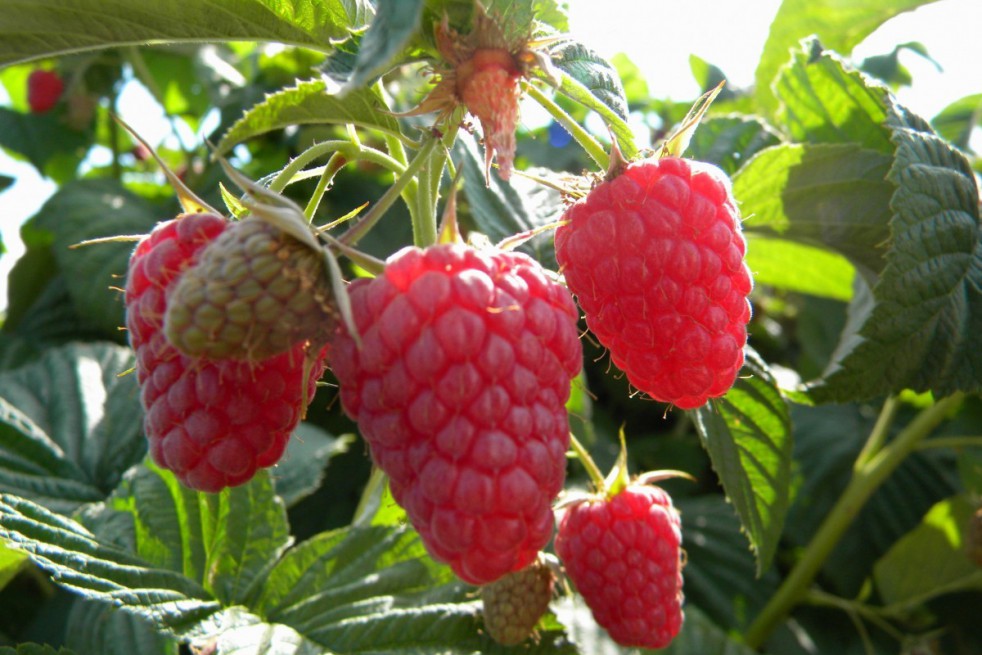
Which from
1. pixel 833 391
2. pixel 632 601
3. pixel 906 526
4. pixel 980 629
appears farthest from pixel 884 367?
pixel 980 629

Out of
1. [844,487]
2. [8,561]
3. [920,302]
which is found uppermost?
[920,302]

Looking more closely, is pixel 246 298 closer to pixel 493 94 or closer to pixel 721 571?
pixel 493 94

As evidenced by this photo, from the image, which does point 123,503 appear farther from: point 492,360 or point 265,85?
point 265,85

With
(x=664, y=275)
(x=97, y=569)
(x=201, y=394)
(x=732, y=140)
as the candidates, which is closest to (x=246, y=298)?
(x=201, y=394)

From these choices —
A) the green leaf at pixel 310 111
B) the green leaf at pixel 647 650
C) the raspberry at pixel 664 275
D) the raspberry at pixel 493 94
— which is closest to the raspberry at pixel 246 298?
the green leaf at pixel 310 111

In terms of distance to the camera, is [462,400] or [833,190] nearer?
[462,400]

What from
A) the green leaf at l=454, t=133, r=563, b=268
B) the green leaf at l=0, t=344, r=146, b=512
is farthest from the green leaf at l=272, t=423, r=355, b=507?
the green leaf at l=454, t=133, r=563, b=268
